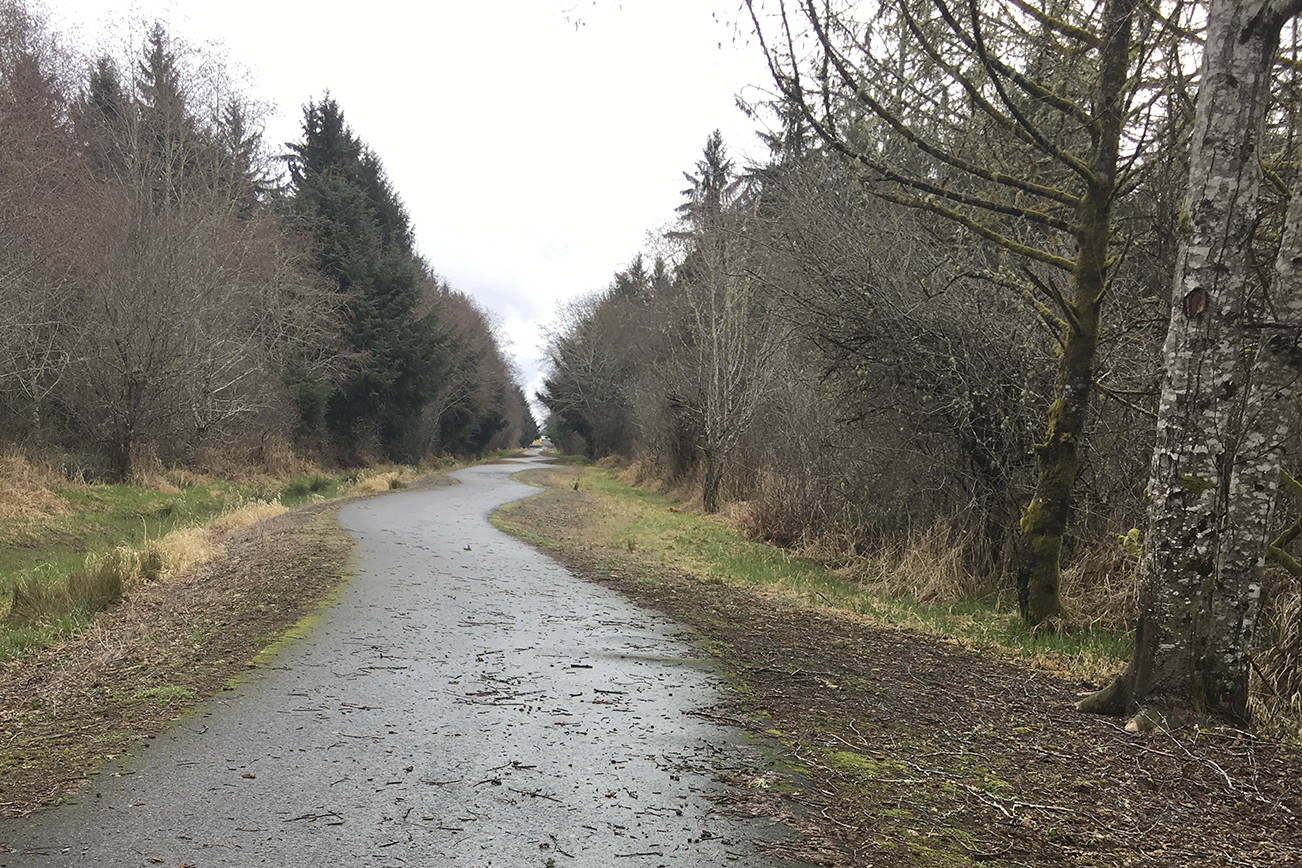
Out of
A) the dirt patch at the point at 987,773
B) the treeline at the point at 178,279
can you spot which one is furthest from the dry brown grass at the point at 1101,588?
the treeline at the point at 178,279

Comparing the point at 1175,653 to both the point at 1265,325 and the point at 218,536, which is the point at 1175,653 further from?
the point at 218,536

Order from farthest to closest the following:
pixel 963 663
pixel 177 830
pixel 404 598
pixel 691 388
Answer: pixel 691 388 → pixel 404 598 → pixel 963 663 → pixel 177 830

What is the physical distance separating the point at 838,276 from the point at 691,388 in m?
12.7

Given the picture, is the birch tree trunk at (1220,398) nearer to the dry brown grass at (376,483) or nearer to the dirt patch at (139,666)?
the dirt patch at (139,666)

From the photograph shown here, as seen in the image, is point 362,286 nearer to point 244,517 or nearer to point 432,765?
point 244,517

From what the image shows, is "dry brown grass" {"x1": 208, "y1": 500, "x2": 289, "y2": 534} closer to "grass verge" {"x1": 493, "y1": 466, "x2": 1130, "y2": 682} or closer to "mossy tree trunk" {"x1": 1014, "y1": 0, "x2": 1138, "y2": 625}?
"grass verge" {"x1": 493, "y1": 466, "x2": 1130, "y2": 682}

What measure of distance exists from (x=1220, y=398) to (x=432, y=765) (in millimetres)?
4846

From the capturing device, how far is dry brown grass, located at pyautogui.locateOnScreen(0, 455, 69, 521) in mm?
15164

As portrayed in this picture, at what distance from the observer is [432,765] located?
13.1ft

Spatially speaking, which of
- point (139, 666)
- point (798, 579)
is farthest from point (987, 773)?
point (798, 579)

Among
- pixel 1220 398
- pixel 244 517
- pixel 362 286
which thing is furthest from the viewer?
pixel 362 286

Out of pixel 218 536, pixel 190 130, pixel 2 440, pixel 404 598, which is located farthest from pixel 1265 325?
pixel 190 130

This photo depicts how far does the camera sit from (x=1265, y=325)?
4473mm

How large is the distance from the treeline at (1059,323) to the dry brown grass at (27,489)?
47.3ft
